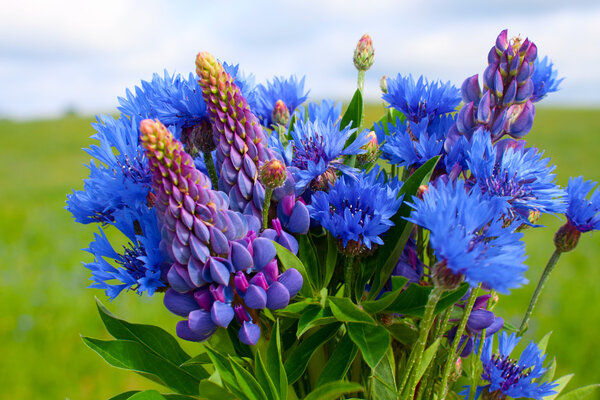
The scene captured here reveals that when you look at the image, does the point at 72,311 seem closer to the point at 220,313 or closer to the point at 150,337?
the point at 150,337

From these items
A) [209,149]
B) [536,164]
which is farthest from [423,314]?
[209,149]

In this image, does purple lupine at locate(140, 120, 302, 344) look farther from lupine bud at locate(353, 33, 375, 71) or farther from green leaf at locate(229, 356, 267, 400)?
lupine bud at locate(353, 33, 375, 71)

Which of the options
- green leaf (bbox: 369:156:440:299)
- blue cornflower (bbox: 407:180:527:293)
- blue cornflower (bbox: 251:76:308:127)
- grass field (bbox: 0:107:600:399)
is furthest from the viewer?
grass field (bbox: 0:107:600:399)

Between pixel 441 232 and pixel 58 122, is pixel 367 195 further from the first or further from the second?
pixel 58 122

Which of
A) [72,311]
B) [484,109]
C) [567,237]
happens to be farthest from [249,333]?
[72,311]

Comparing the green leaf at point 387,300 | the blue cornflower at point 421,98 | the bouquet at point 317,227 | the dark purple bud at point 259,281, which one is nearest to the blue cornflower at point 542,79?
the bouquet at point 317,227

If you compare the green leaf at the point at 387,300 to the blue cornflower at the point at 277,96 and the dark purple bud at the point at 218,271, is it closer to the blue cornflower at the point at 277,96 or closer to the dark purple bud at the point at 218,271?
the dark purple bud at the point at 218,271

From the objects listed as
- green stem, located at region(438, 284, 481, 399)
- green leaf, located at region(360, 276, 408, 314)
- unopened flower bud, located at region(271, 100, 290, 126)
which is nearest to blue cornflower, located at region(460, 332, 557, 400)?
green stem, located at region(438, 284, 481, 399)
